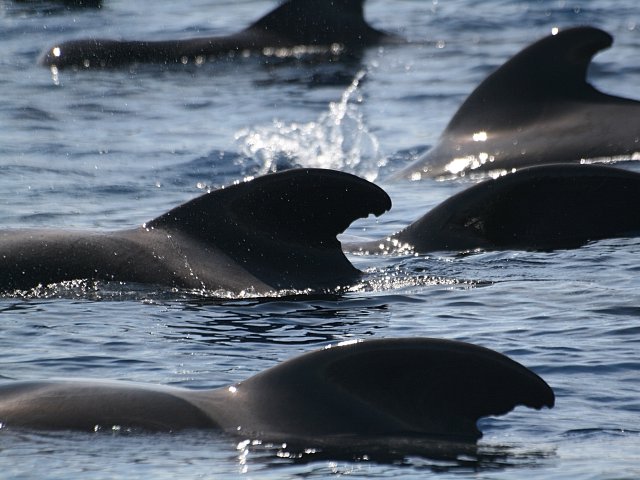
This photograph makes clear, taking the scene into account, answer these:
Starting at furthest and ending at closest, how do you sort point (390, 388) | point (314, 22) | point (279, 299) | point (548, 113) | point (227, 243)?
point (314, 22)
point (548, 113)
point (227, 243)
point (279, 299)
point (390, 388)

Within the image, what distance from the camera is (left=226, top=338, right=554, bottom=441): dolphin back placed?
18.5 ft

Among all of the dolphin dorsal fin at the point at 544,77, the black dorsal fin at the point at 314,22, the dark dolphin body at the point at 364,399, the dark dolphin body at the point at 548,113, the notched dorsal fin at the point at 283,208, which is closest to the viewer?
the dark dolphin body at the point at 364,399

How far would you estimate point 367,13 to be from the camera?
27.4 meters

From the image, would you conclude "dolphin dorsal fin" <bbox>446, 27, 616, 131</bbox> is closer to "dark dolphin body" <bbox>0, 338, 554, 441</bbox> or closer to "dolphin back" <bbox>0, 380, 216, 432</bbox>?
"dark dolphin body" <bbox>0, 338, 554, 441</bbox>

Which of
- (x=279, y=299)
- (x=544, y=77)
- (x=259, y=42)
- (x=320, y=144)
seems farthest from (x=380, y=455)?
(x=259, y=42)

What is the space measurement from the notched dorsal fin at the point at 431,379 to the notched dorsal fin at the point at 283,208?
3.08 meters

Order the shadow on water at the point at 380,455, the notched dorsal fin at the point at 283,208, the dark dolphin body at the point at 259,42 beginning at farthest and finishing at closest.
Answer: the dark dolphin body at the point at 259,42
the notched dorsal fin at the point at 283,208
the shadow on water at the point at 380,455

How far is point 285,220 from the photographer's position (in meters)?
8.88

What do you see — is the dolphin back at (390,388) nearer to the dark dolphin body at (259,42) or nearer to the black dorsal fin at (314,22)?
the dark dolphin body at (259,42)

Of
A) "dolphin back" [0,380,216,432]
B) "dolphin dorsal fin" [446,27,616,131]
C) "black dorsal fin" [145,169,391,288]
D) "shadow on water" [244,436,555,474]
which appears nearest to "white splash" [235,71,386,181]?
"dolphin dorsal fin" [446,27,616,131]

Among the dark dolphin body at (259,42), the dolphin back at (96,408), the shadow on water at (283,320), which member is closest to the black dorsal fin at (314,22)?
the dark dolphin body at (259,42)

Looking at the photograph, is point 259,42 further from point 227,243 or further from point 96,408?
point 96,408

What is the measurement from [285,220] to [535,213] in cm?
191

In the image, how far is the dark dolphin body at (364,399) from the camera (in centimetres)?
565
